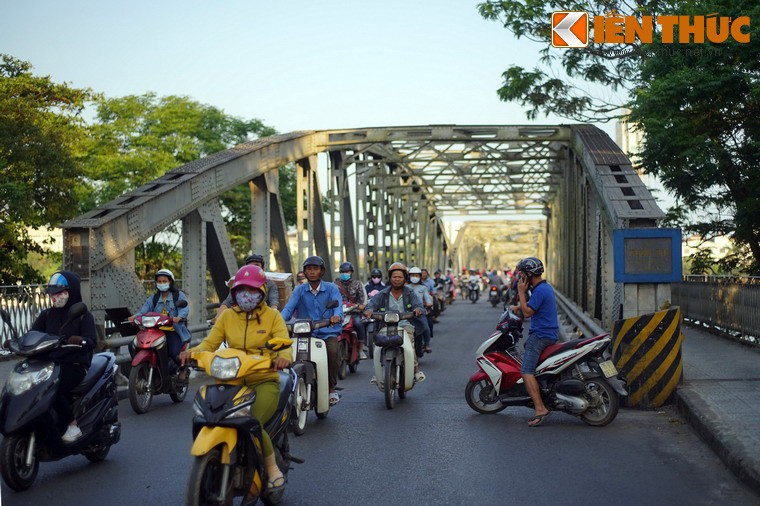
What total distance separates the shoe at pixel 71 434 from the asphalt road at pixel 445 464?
288mm

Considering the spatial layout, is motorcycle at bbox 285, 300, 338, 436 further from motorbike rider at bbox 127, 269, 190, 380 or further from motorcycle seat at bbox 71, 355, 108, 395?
motorbike rider at bbox 127, 269, 190, 380

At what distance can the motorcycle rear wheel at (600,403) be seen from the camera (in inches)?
351

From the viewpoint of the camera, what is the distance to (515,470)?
22.9ft

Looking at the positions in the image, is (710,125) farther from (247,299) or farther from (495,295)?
(495,295)

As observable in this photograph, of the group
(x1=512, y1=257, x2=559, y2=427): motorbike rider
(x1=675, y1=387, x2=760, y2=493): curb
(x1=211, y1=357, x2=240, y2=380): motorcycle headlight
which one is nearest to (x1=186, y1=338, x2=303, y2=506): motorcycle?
(x1=211, y1=357, x2=240, y2=380): motorcycle headlight

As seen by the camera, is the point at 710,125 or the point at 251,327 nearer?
the point at 251,327

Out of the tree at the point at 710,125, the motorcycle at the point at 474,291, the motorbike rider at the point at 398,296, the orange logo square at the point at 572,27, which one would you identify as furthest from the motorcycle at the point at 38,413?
→ the motorcycle at the point at 474,291

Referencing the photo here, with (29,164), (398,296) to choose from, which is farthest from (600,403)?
(29,164)

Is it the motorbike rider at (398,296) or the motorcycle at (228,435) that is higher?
the motorbike rider at (398,296)

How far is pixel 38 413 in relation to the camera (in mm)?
6543

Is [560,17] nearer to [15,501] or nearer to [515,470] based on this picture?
[515,470]

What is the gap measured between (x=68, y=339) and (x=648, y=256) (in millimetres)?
6526

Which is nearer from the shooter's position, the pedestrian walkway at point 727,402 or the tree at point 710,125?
the pedestrian walkway at point 727,402

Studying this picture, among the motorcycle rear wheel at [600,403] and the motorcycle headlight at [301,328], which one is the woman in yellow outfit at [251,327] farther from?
the motorcycle rear wheel at [600,403]
